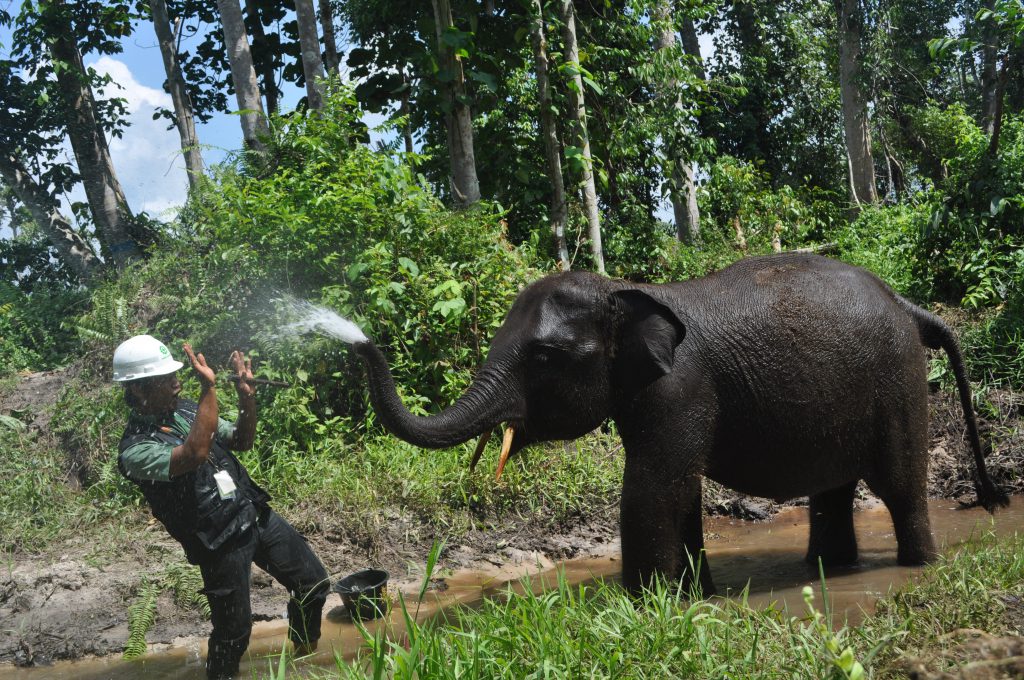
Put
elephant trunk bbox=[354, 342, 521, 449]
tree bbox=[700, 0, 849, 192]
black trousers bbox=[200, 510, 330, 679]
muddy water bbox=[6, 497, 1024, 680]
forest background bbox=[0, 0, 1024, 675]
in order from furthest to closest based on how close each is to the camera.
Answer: tree bbox=[700, 0, 849, 192]
forest background bbox=[0, 0, 1024, 675]
muddy water bbox=[6, 497, 1024, 680]
black trousers bbox=[200, 510, 330, 679]
elephant trunk bbox=[354, 342, 521, 449]

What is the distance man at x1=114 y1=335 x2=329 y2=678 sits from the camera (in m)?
4.52

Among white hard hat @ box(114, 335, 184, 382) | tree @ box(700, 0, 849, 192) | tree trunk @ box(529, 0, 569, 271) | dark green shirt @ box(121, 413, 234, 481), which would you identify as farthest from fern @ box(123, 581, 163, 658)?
tree @ box(700, 0, 849, 192)

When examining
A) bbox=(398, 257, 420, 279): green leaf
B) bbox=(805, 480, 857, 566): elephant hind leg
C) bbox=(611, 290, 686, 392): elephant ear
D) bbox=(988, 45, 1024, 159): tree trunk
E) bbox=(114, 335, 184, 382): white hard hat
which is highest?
bbox=(988, 45, 1024, 159): tree trunk

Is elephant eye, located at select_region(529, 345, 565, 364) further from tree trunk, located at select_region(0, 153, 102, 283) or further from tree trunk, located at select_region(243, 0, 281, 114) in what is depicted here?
tree trunk, located at select_region(243, 0, 281, 114)

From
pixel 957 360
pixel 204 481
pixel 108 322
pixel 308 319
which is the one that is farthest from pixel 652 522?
pixel 108 322

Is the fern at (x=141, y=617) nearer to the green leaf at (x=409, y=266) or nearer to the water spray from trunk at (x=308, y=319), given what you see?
the water spray from trunk at (x=308, y=319)

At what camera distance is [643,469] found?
4902 mm

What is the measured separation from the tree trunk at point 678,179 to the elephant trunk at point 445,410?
8.11m

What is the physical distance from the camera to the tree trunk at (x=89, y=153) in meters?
14.5

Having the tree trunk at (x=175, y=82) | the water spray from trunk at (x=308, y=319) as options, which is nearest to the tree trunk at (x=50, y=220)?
the tree trunk at (x=175, y=82)

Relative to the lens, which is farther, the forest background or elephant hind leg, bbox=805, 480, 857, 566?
the forest background

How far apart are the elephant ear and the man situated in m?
1.96

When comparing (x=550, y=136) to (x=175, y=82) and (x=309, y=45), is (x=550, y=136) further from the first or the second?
(x=175, y=82)

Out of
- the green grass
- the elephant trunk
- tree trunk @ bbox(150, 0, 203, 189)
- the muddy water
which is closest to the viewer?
the green grass
